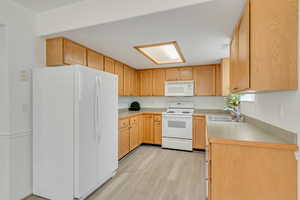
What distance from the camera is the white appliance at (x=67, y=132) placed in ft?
5.61

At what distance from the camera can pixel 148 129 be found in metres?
3.96

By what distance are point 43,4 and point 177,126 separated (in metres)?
3.35

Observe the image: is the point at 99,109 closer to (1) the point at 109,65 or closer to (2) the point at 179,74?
(1) the point at 109,65

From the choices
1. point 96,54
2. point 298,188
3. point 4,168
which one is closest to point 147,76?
point 96,54

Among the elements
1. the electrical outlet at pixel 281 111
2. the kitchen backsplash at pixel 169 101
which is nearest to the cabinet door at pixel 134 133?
the kitchen backsplash at pixel 169 101

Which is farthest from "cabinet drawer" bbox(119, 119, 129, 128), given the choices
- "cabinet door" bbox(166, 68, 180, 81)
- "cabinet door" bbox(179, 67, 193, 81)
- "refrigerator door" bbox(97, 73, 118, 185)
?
"cabinet door" bbox(179, 67, 193, 81)

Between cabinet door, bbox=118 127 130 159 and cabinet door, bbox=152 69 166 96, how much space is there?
157 cm

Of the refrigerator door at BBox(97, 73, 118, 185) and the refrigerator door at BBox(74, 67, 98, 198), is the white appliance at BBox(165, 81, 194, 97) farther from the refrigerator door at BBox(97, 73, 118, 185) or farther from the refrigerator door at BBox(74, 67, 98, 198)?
the refrigerator door at BBox(74, 67, 98, 198)

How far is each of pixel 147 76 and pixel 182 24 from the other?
272 centimetres

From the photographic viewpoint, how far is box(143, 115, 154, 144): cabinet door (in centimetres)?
393

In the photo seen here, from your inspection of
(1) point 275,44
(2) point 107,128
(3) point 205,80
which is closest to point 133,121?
(2) point 107,128

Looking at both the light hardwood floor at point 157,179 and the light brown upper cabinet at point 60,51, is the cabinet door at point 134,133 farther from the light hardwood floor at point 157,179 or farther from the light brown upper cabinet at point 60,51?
the light brown upper cabinet at point 60,51

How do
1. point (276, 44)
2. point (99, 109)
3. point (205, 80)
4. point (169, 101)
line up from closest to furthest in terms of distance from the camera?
point (276, 44) < point (99, 109) < point (205, 80) < point (169, 101)

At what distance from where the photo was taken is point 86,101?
1.82 meters
